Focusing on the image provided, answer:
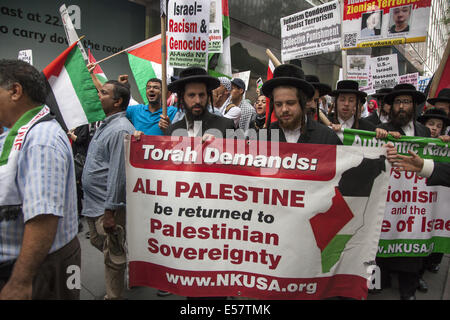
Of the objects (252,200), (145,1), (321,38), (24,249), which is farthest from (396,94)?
(145,1)

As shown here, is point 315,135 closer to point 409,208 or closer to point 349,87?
point 409,208

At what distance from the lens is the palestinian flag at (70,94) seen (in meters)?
2.74

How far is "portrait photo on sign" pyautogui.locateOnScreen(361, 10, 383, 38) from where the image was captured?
4492 millimetres

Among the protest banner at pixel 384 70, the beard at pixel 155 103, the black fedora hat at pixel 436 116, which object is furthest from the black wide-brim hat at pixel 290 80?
the protest banner at pixel 384 70

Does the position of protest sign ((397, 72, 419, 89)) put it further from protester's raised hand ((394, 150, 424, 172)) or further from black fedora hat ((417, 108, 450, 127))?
protester's raised hand ((394, 150, 424, 172))

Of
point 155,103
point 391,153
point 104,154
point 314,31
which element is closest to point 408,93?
point 391,153

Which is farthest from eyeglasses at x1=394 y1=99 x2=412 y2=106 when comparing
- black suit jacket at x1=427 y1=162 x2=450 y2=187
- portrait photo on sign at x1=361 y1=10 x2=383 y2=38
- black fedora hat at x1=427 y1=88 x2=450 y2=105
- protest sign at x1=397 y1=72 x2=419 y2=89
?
protest sign at x1=397 y1=72 x2=419 y2=89

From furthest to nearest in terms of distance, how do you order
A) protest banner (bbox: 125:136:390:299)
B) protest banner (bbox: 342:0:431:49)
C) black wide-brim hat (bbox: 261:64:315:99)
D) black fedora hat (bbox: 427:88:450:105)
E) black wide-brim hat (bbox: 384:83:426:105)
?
protest banner (bbox: 342:0:431:49), black fedora hat (bbox: 427:88:450:105), black wide-brim hat (bbox: 384:83:426:105), black wide-brim hat (bbox: 261:64:315:99), protest banner (bbox: 125:136:390:299)

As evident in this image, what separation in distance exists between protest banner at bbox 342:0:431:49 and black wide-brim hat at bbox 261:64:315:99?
279 cm

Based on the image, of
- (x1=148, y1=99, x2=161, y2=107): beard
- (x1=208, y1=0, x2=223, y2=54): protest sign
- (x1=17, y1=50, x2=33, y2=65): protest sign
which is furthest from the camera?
(x1=17, y1=50, x2=33, y2=65): protest sign

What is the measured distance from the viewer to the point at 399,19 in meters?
4.41

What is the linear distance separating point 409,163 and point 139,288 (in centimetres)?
288

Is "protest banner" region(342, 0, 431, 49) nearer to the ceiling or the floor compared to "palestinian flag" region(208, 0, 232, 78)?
nearer to the ceiling

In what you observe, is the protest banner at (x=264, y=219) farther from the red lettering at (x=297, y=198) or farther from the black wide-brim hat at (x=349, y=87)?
the black wide-brim hat at (x=349, y=87)
